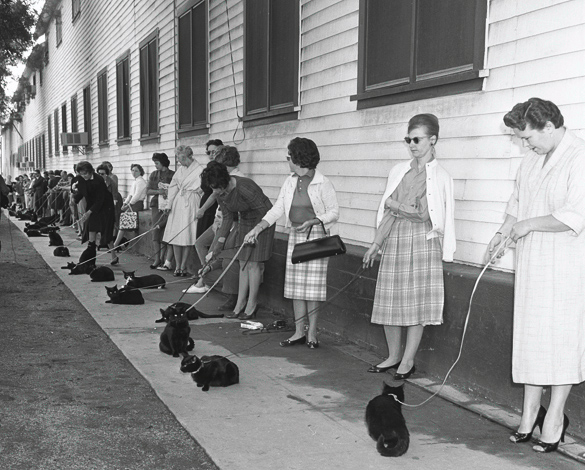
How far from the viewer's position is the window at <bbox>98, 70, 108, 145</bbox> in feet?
70.5

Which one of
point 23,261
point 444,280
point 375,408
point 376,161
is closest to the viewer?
point 375,408

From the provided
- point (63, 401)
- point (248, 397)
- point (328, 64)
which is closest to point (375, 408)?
point (248, 397)

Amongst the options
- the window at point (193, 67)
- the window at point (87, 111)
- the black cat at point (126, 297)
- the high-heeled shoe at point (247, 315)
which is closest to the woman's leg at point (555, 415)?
the high-heeled shoe at point (247, 315)

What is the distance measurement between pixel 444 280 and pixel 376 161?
1702mm

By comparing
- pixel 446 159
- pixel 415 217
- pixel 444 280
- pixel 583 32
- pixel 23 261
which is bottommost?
pixel 23 261

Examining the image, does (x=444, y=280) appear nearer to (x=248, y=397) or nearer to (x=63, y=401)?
(x=248, y=397)

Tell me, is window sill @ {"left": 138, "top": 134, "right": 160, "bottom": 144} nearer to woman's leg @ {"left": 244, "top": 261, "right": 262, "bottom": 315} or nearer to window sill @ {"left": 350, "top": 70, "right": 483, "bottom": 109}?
woman's leg @ {"left": 244, "top": 261, "right": 262, "bottom": 315}

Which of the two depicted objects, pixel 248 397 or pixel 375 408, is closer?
pixel 375 408

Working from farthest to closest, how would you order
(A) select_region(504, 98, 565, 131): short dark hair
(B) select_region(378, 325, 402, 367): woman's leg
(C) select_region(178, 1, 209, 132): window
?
(C) select_region(178, 1, 209, 132): window
(B) select_region(378, 325, 402, 367): woman's leg
(A) select_region(504, 98, 565, 131): short dark hair

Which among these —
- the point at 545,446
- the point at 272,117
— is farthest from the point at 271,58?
the point at 545,446

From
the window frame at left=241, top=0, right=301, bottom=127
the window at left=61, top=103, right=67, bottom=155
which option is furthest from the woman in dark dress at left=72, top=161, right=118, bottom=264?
the window at left=61, top=103, right=67, bottom=155

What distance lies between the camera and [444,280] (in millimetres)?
5777

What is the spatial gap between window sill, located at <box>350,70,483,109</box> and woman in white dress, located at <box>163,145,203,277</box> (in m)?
4.17

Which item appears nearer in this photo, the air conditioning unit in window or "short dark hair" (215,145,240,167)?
"short dark hair" (215,145,240,167)
